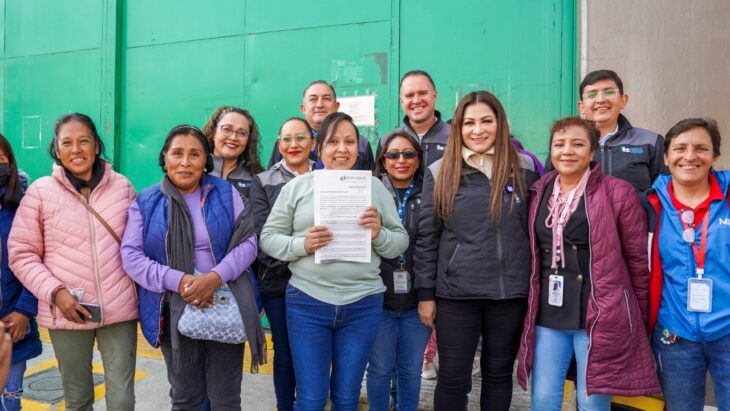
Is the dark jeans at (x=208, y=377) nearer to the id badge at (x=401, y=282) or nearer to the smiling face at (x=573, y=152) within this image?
the id badge at (x=401, y=282)

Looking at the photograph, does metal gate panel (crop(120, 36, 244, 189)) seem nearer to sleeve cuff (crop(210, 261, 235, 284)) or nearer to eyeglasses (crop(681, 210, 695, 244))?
sleeve cuff (crop(210, 261, 235, 284))

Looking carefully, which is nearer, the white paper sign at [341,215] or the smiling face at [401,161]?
the white paper sign at [341,215]

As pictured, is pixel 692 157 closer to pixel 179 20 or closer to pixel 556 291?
pixel 556 291

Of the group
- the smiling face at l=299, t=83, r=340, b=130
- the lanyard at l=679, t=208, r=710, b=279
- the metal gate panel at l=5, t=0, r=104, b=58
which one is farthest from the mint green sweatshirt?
the metal gate panel at l=5, t=0, r=104, b=58

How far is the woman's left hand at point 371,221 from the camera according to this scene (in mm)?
2338

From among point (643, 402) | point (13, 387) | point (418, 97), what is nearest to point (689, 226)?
point (643, 402)

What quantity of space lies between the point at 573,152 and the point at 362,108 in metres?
2.93

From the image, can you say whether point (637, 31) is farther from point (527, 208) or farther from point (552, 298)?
point (552, 298)

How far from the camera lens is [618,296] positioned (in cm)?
221

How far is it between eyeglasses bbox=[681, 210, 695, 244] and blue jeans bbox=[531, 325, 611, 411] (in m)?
0.67

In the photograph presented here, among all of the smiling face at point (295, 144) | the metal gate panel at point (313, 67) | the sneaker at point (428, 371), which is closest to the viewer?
the smiling face at point (295, 144)

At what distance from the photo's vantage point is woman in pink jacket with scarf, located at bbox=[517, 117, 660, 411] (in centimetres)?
221

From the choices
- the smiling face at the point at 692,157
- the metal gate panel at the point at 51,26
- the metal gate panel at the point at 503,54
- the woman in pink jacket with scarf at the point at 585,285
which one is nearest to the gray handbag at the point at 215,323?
the woman in pink jacket with scarf at the point at 585,285

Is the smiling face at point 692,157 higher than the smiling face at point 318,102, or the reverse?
the smiling face at point 318,102
